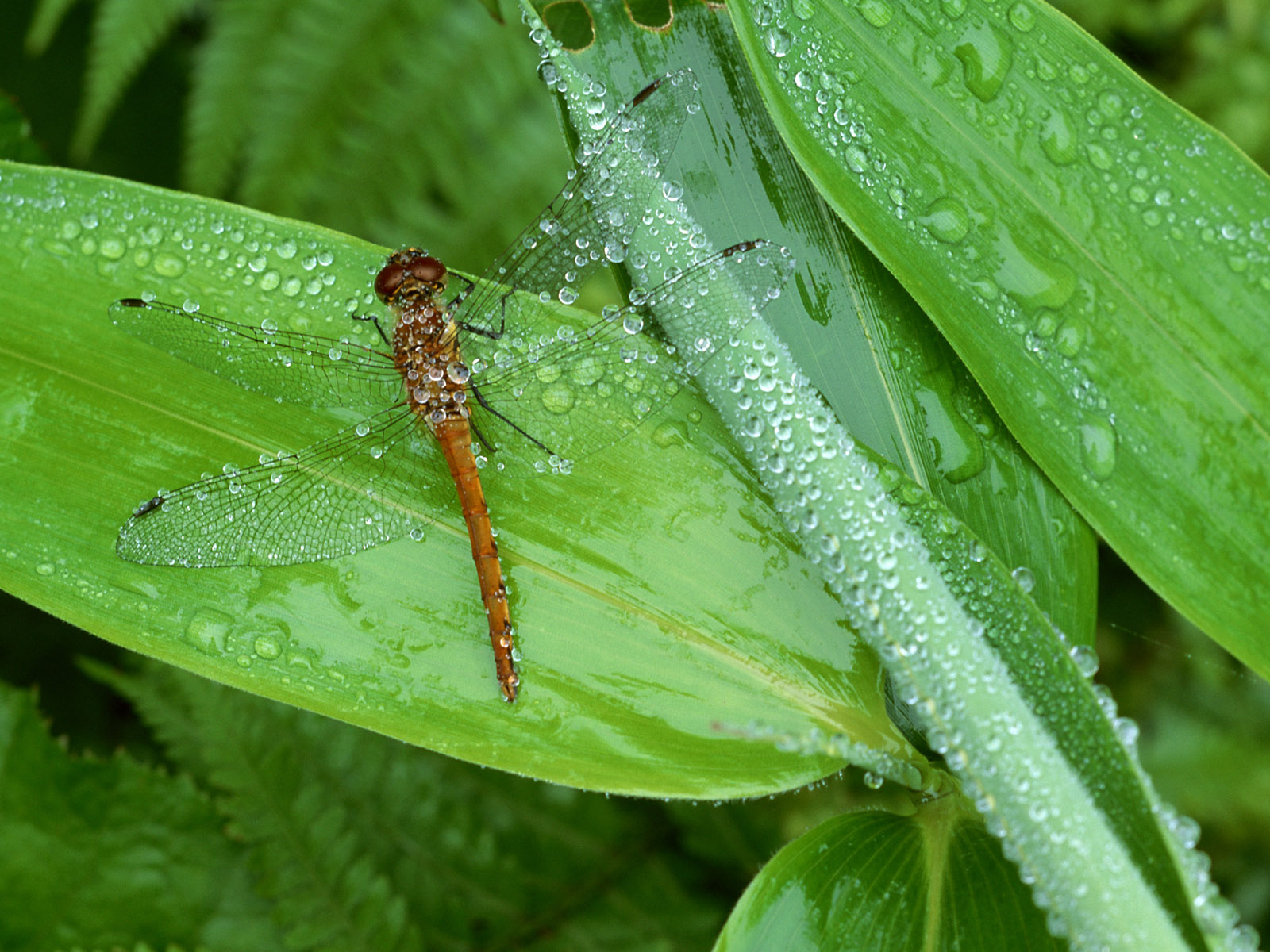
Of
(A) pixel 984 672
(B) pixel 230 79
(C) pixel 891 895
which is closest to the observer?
(A) pixel 984 672

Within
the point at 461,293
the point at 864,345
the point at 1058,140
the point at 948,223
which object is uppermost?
the point at 1058,140

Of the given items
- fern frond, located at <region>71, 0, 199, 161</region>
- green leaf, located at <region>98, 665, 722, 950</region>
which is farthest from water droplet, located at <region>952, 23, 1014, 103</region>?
fern frond, located at <region>71, 0, 199, 161</region>

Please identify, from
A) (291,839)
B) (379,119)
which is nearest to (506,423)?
(291,839)

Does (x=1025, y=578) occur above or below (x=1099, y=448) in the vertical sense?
below

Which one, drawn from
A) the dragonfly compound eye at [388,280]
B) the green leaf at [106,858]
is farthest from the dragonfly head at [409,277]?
the green leaf at [106,858]

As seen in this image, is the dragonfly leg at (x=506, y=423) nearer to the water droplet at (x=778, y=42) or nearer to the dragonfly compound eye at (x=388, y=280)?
the dragonfly compound eye at (x=388, y=280)

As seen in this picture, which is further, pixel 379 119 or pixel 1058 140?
pixel 379 119

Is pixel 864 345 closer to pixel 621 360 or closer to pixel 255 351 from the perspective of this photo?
pixel 621 360
